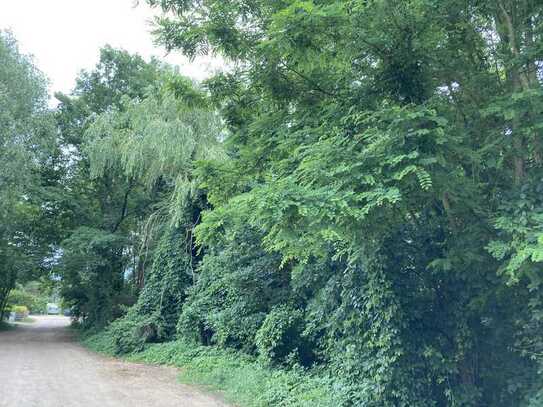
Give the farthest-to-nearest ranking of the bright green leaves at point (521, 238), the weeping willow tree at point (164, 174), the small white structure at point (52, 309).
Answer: the small white structure at point (52, 309)
the weeping willow tree at point (164, 174)
the bright green leaves at point (521, 238)

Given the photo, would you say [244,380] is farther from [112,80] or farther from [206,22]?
[112,80]

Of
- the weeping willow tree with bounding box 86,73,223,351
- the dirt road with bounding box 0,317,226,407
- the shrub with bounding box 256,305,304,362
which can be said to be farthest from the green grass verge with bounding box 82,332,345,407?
the weeping willow tree with bounding box 86,73,223,351

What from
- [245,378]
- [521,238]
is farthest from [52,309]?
[521,238]

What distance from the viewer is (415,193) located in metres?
5.46

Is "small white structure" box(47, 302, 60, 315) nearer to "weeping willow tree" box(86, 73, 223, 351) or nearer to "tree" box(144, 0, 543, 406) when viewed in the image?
"weeping willow tree" box(86, 73, 223, 351)

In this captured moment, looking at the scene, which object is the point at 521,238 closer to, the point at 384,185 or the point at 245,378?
the point at 384,185

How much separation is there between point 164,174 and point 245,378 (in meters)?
8.42

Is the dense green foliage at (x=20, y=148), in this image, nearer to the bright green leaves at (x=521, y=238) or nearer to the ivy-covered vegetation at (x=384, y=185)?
the ivy-covered vegetation at (x=384, y=185)

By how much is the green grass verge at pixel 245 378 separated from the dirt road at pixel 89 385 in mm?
499

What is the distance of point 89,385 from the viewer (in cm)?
993

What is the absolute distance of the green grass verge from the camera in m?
7.88

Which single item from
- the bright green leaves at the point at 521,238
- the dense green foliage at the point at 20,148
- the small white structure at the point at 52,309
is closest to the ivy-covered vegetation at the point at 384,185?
the bright green leaves at the point at 521,238

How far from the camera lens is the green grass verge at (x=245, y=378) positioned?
788 centimetres

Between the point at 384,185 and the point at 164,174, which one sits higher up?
the point at 164,174
